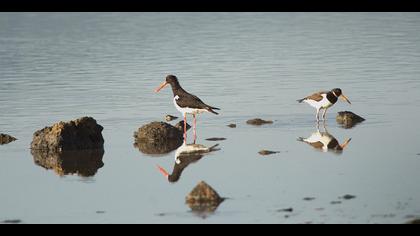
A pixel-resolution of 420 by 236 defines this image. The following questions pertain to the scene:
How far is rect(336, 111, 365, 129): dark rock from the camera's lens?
3012 cm

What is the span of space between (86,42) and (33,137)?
99.2 ft

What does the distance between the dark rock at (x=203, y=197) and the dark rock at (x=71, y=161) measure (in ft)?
14.8

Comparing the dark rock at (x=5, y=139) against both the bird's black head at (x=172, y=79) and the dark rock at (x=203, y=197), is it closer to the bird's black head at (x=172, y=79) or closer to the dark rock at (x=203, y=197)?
the bird's black head at (x=172, y=79)

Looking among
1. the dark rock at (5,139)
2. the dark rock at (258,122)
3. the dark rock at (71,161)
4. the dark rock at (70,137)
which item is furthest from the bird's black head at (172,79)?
the dark rock at (5,139)

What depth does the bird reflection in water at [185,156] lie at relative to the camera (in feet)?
77.4

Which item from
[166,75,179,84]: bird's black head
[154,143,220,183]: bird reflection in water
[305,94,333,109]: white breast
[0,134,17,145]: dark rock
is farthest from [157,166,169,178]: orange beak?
[305,94,333,109]: white breast

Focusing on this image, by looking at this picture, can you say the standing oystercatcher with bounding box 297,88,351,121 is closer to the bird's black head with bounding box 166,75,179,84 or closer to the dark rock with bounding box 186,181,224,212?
the bird's black head with bounding box 166,75,179,84

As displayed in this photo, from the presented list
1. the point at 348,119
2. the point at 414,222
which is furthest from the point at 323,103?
the point at 414,222

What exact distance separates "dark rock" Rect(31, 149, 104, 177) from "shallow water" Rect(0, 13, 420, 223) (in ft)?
0.91

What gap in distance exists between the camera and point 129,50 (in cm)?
5328

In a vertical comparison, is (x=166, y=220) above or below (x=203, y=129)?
below
